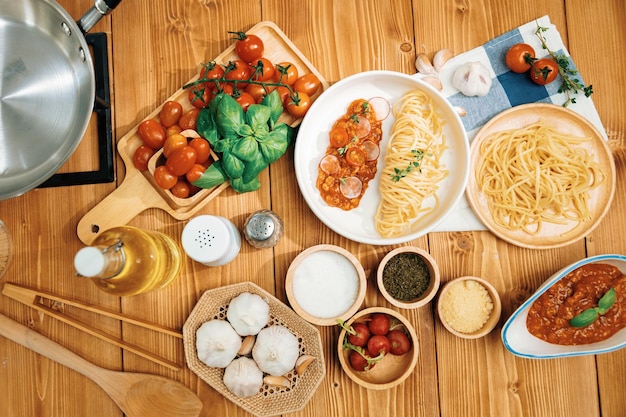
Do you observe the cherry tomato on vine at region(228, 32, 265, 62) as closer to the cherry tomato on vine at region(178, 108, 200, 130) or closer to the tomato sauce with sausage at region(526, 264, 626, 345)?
the cherry tomato on vine at region(178, 108, 200, 130)

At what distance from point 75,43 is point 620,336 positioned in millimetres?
2174

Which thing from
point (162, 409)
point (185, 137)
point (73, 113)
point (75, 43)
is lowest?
point (162, 409)

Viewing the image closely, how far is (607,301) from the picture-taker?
159 centimetres

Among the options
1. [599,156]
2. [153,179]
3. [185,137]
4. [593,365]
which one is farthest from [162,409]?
[599,156]

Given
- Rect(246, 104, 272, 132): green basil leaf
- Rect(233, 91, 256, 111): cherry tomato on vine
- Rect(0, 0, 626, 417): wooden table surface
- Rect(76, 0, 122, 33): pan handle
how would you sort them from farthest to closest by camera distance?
Rect(0, 0, 626, 417): wooden table surface < Rect(233, 91, 256, 111): cherry tomato on vine < Rect(246, 104, 272, 132): green basil leaf < Rect(76, 0, 122, 33): pan handle

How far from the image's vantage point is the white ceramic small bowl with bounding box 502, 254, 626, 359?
160 cm

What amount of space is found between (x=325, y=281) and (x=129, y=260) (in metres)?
0.67

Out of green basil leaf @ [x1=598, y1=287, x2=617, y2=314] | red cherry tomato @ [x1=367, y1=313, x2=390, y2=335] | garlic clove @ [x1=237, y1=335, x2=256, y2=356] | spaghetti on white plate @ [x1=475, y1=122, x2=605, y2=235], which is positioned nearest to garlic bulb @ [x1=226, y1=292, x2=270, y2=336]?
garlic clove @ [x1=237, y1=335, x2=256, y2=356]

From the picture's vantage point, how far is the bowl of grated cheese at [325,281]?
1649 mm

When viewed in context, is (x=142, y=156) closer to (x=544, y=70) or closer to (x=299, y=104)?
(x=299, y=104)

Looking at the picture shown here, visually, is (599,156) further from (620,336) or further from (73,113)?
(73,113)


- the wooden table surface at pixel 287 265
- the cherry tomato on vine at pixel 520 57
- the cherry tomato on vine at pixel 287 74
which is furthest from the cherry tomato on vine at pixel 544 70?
the cherry tomato on vine at pixel 287 74

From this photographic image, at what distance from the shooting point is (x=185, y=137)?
1.60m

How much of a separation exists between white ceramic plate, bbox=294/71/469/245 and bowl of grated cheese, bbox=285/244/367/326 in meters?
0.11
